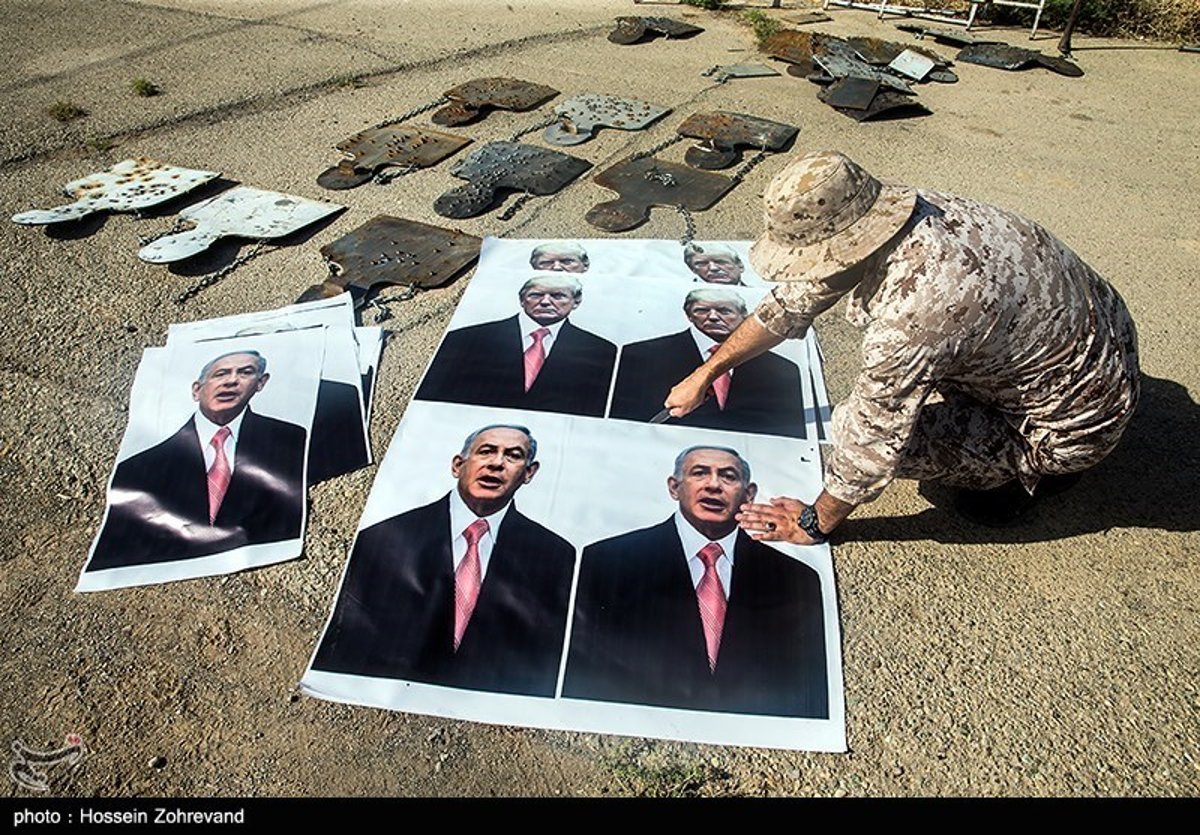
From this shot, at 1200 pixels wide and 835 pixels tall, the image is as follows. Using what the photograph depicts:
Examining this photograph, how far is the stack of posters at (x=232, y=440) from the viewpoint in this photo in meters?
1.90

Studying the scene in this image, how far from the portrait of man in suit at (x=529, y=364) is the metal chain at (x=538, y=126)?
161 cm

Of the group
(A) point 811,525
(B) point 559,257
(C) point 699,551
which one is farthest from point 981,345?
(B) point 559,257

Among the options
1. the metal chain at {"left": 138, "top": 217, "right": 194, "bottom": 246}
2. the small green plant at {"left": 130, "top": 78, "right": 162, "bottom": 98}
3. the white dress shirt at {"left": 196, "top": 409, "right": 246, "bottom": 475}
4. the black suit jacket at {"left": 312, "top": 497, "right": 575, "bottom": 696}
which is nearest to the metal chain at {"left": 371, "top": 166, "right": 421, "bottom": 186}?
the metal chain at {"left": 138, "top": 217, "right": 194, "bottom": 246}

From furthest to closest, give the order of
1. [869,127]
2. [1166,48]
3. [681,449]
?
[1166,48], [869,127], [681,449]

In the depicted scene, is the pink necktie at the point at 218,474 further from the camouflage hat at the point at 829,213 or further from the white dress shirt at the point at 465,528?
the camouflage hat at the point at 829,213

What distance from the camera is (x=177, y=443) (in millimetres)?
2141

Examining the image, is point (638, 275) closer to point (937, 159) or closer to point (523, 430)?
point (523, 430)

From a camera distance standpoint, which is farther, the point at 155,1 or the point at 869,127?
the point at 155,1

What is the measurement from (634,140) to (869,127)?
129 centimetres

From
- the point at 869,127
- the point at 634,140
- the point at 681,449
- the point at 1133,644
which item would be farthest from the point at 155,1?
the point at 1133,644

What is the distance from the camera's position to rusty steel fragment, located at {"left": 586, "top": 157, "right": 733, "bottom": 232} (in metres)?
3.16

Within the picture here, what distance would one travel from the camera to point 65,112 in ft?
13.2

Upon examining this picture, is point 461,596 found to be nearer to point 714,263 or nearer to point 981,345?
point 981,345

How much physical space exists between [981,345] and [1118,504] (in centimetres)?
87
